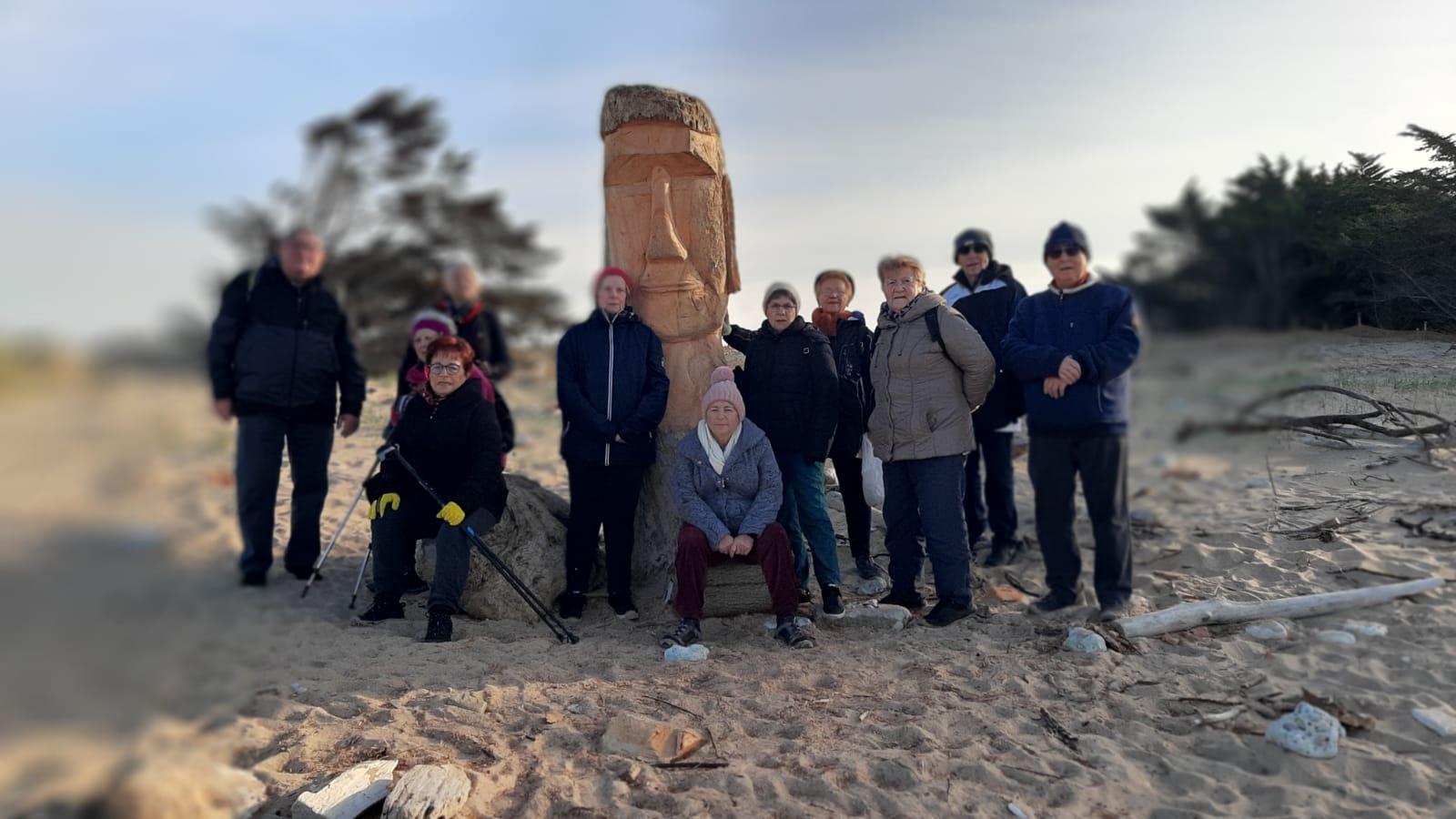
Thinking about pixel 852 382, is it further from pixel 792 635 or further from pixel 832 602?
pixel 792 635

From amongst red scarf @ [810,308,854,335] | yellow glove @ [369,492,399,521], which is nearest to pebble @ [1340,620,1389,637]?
red scarf @ [810,308,854,335]

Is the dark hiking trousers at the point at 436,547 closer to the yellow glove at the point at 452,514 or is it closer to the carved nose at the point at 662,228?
the yellow glove at the point at 452,514

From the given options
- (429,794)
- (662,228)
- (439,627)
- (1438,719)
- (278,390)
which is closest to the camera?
(429,794)

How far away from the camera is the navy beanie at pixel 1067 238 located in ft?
14.7

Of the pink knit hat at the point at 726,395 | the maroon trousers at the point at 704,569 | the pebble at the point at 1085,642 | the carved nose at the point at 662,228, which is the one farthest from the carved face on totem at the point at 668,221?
the pebble at the point at 1085,642

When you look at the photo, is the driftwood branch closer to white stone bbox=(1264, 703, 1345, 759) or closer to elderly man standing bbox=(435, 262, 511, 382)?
white stone bbox=(1264, 703, 1345, 759)

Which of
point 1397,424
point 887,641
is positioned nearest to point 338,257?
point 887,641

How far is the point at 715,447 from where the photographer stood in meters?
4.70

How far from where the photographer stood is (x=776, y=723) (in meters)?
3.59

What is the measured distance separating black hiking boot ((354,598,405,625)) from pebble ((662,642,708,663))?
1.75 metres

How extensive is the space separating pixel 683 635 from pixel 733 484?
0.84 m

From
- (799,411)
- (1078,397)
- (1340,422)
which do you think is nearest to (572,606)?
(799,411)

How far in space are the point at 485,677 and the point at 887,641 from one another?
6.67 ft

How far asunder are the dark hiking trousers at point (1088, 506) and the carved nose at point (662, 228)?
94.0 inches
